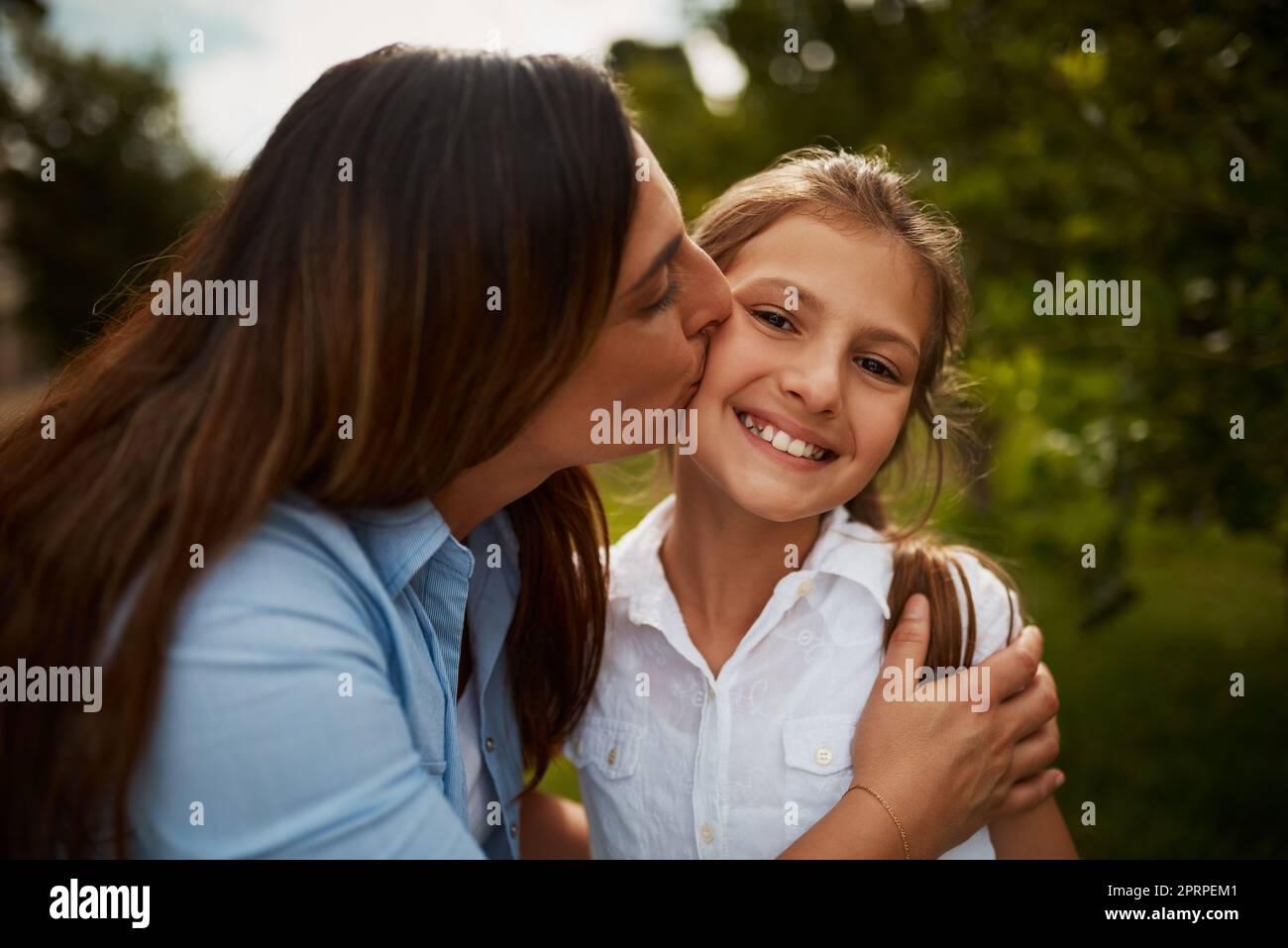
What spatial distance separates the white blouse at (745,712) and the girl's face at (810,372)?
9.9 inches

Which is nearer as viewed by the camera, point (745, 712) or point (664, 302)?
point (664, 302)

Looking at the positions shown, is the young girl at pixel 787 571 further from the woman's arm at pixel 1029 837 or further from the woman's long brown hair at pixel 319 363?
the woman's long brown hair at pixel 319 363

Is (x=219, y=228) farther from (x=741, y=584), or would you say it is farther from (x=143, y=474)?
(x=741, y=584)

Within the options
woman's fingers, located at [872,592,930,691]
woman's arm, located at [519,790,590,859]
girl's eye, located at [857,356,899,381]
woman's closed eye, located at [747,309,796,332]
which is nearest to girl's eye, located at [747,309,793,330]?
woman's closed eye, located at [747,309,796,332]

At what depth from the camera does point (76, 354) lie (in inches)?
82.7

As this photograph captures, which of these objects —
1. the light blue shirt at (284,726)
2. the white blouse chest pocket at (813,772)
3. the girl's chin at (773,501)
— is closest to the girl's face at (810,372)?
the girl's chin at (773,501)

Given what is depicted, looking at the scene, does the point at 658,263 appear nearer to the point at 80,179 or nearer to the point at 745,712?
the point at 745,712

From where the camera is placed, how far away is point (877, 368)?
7.30 feet

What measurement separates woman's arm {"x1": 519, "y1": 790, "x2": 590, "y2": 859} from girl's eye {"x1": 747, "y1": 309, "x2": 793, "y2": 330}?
1301 mm

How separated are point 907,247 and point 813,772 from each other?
44.5 inches

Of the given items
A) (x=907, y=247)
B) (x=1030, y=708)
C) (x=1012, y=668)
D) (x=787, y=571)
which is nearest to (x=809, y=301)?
(x=907, y=247)

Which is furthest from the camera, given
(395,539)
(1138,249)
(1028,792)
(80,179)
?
(80,179)

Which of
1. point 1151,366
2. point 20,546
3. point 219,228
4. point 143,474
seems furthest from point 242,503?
point 1151,366

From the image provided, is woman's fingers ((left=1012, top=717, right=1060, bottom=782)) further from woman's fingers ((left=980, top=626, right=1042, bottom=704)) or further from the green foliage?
the green foliage
